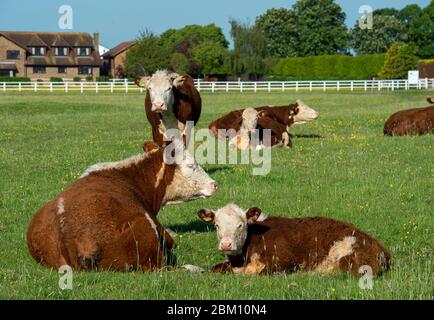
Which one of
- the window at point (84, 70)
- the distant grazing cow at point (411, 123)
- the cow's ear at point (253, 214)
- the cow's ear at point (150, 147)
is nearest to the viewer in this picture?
the cow's ear at point (253, 214)

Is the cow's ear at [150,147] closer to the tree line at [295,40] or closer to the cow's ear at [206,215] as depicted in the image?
the cow's ear at [206,215]

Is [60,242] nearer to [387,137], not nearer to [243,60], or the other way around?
[387,137]

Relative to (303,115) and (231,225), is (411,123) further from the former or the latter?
(231,225)

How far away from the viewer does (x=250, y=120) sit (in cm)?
2095

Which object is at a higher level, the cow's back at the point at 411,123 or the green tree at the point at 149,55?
the green tree at the point at 149,55

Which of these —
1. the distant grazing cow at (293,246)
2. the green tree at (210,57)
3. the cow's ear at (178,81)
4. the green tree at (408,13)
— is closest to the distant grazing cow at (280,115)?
the cow's ear at (178,81)

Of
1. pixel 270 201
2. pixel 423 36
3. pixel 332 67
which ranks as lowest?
pixel 270 201

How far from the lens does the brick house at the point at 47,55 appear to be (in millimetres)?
113688

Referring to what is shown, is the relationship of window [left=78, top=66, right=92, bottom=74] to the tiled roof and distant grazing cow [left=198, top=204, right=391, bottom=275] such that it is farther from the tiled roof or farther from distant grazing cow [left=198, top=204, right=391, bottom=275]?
distant grazing cow [left=198, top=204, right=391, bottom=275]

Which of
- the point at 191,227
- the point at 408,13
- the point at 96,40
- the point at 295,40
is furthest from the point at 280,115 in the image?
the point at 408,13

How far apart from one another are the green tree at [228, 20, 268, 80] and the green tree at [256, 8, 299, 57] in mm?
17136

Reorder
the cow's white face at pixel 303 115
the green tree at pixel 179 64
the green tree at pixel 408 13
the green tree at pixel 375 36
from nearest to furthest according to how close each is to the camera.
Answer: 1. the cow's white face at pixel 303 115
2. the green tree at pixel 179 64
3. the green tree at pixel 375 36
4. the green tree at pixel 408 13

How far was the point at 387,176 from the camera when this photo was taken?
1443cm

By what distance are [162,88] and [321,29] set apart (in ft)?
344
